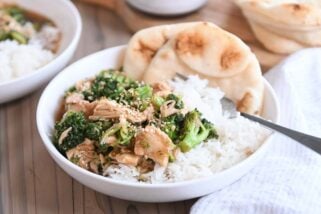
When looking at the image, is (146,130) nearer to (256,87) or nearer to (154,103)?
(154,103)

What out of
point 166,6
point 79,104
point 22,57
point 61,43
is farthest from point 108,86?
point 166,6

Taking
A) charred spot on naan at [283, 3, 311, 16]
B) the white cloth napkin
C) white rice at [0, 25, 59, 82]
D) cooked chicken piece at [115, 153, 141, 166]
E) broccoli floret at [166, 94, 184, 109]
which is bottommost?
white rice at [0, 25, 59, 82]

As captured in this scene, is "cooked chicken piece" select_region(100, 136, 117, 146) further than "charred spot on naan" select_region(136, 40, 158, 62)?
No

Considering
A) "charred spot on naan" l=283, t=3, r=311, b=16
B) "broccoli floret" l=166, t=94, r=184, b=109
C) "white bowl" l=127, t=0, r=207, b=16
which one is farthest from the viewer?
"white bowl" l=127, t=0, r=207, b=16

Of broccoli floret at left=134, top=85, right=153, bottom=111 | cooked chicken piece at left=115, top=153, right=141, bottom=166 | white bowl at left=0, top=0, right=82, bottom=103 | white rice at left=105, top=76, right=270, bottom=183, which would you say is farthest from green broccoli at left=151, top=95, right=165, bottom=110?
white bowl at left=0, top=0, right=82, bottom=103

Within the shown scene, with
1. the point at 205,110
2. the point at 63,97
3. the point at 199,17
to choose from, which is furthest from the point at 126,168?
the point at 199,17

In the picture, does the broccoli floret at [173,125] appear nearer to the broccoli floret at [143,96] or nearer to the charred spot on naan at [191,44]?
the broccoli floret at [143,96]

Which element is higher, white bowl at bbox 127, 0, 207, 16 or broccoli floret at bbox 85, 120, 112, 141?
broccoli floret at bbox 85, 120, 112, 141

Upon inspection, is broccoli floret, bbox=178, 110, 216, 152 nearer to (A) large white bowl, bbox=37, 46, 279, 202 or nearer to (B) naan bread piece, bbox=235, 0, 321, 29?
(A) large white bowl, bbox=37, 46, 279, 202
